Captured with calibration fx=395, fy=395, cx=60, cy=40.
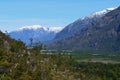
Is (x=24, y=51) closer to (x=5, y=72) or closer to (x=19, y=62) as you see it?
(x=19, y=62)

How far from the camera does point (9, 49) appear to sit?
16750 cm

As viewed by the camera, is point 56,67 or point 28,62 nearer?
point 28,62

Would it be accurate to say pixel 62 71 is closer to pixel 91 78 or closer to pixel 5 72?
pixel 91 78

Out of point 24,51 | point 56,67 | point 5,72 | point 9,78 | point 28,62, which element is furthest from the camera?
point 56,67

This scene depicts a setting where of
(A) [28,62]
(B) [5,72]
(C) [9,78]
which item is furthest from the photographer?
(A) [28,62]

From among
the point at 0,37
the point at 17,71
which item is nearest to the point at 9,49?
the point at 0,37

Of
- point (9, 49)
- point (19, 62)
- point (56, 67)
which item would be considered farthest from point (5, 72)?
point (56, 67)

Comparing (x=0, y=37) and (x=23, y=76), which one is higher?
(x=0, y=37)

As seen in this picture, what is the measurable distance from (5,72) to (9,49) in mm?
33136

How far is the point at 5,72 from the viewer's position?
5325 inches

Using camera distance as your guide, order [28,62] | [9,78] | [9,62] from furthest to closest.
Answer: [28,62] < [9,62] < [9,78]

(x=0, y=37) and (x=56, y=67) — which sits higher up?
(x=0, y=37)

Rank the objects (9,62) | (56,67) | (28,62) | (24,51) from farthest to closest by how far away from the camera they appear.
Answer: (56,67) → (24,51) → (28,62) → (9,62)

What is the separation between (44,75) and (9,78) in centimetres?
2776
